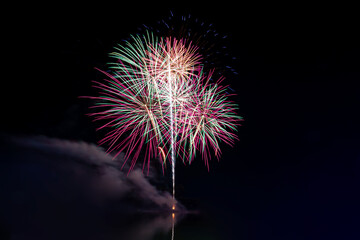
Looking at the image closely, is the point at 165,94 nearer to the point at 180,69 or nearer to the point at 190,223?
the point at 180,69

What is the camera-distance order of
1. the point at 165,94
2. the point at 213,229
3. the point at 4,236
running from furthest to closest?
1. the point at 213,229
2. the point at 4,236
3. the point at 165,94

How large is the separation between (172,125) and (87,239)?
36.5 m

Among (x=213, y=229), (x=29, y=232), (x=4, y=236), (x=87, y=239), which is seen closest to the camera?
(x=4, y=236)

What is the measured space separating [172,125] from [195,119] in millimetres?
1145

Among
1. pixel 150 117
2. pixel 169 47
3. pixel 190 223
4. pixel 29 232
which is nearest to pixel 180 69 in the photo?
pixel 169 47

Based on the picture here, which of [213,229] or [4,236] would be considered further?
[213,229]

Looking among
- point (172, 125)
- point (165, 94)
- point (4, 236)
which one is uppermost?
point (165, 94)

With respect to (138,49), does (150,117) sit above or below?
below

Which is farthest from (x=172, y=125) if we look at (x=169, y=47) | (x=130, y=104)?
(x=169, y=47)

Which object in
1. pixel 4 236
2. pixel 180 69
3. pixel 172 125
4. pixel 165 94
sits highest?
pixel 180 69

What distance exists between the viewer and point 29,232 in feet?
140

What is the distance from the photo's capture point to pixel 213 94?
37.0 feet

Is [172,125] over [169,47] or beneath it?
beneath

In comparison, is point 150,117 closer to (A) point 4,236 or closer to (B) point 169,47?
(B) point 169,47
